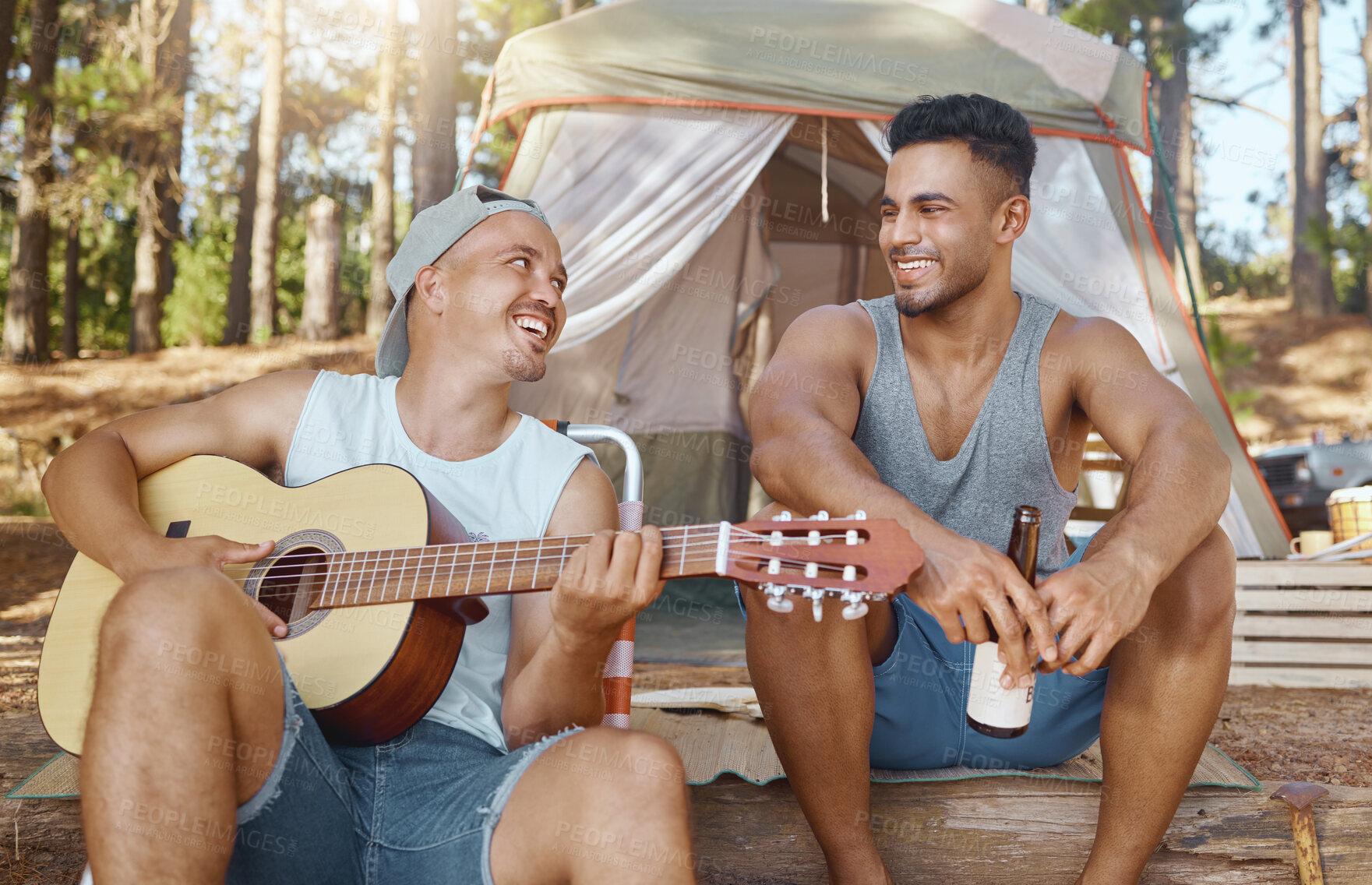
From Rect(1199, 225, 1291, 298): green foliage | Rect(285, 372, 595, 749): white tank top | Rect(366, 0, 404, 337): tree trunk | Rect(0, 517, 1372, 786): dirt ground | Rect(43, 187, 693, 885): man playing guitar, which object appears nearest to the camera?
Rect(43, 187, 693, 885): man playing guitar

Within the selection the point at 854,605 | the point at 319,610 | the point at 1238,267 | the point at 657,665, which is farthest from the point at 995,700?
the point at 1238,267

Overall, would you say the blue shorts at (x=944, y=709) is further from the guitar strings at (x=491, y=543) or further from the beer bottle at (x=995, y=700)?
the guitar strings at (x=491, y=543)

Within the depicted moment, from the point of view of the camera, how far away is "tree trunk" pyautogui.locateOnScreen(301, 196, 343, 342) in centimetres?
1227

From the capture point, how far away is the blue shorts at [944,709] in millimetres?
1868

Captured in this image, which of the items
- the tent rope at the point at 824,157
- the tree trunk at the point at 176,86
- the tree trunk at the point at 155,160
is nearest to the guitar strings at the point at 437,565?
the tent rope at the point at 824,157

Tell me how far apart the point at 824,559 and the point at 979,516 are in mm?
783

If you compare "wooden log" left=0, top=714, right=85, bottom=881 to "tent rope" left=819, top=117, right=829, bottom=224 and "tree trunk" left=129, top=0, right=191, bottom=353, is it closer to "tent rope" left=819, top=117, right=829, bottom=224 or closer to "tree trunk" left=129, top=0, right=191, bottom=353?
"tent rope" left=819, top=117, right=829, bottom=224

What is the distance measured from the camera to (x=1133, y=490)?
166 centimetres

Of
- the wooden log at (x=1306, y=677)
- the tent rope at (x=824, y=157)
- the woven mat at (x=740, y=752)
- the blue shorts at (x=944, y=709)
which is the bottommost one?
the wooden log at (x=1306, y=677)

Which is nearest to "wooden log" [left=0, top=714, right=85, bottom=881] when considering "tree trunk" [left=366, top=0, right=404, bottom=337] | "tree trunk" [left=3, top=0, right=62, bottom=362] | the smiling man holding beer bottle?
the smiling man holding beer bottle

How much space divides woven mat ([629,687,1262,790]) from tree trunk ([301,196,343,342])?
11106 millimetres

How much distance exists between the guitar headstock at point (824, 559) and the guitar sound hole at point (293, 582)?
0.72 metres

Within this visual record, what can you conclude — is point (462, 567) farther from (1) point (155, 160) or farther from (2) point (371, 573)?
(1) point (155, 160)

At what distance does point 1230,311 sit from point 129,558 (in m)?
20.1
